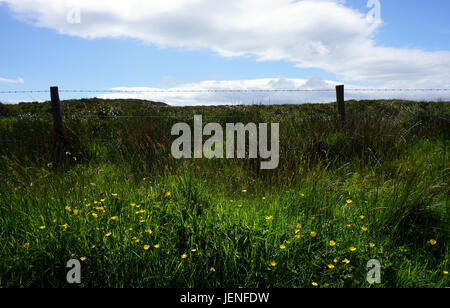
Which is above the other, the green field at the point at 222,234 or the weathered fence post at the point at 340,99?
the weathered fence post at the point at 340,99

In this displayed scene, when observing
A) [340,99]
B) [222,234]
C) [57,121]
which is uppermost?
[340,99]

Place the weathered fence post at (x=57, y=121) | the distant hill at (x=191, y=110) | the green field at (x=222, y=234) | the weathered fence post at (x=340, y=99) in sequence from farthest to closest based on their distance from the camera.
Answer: the distant hill at (x=191, y=110), the weathered fence post at (x=340, y=99), the weathered fence post at (x=57, y=121), the green field at (x=222, y=234)

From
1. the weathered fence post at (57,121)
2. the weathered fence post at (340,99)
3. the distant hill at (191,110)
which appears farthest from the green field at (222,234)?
the distant hill at (191,110)

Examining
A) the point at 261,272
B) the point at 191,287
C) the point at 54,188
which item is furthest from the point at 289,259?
the point at 54,188

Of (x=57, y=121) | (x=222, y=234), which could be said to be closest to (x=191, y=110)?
(x=57, y=121)

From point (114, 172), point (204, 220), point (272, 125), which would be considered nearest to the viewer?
point (204, 220)

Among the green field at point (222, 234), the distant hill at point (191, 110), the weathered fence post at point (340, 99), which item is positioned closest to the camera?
the green field at point (222, 234)

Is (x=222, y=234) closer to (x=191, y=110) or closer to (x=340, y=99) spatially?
(x=340, y=99)

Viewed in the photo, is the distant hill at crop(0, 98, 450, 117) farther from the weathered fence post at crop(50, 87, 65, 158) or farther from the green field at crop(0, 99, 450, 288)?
the green field at crop(0, 99, 450, 288)

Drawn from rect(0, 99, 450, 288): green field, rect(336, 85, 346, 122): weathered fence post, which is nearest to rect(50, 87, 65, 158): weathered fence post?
rect(0, 99, 450, 288): green field

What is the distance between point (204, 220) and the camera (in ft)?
9.98

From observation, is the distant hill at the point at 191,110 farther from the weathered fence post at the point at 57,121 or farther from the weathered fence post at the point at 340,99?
the weathered fence post at the point at 57,121

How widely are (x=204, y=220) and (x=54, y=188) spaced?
6.54 feet
